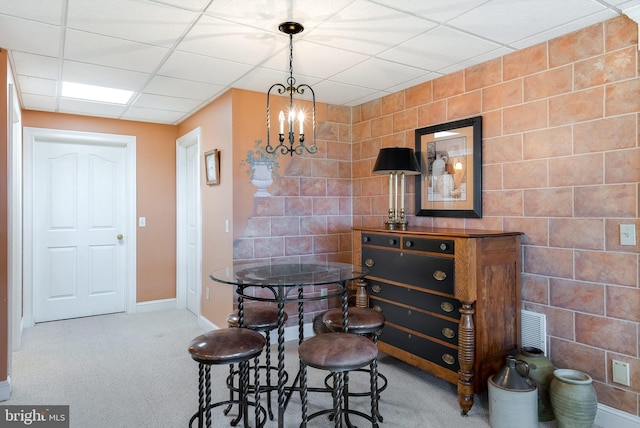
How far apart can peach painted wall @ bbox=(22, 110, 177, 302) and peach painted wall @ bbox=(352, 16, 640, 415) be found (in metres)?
3.59

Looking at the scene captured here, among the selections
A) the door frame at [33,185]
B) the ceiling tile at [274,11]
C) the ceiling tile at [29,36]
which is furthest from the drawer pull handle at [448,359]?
the door frame at [33,185]

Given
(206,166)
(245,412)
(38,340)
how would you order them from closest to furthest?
(245,412) → (38,340) → (206,166)

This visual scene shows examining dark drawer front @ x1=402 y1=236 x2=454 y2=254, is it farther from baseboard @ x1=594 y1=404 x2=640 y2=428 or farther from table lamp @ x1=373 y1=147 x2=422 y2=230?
baseboard @ x1=594 y1=404 x2=640 y2=428

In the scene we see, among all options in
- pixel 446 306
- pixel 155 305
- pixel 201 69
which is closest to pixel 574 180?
pixel 446 306

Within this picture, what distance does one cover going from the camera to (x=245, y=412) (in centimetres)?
216

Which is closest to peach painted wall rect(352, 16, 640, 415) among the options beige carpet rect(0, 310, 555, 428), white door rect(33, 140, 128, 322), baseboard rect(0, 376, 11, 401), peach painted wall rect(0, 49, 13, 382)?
beige carpet rect(0, 310, 555, 428)

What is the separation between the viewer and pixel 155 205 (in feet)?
16.1

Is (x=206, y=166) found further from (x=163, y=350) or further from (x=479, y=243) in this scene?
(x=479, y=243)

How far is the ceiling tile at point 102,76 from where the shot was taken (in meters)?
2.95

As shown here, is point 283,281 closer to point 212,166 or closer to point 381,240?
point 381,240

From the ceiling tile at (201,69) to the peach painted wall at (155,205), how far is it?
193 cm

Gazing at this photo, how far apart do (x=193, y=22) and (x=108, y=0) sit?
0.43m

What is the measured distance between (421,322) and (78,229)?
154 inches

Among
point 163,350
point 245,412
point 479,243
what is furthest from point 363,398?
point 163,350
